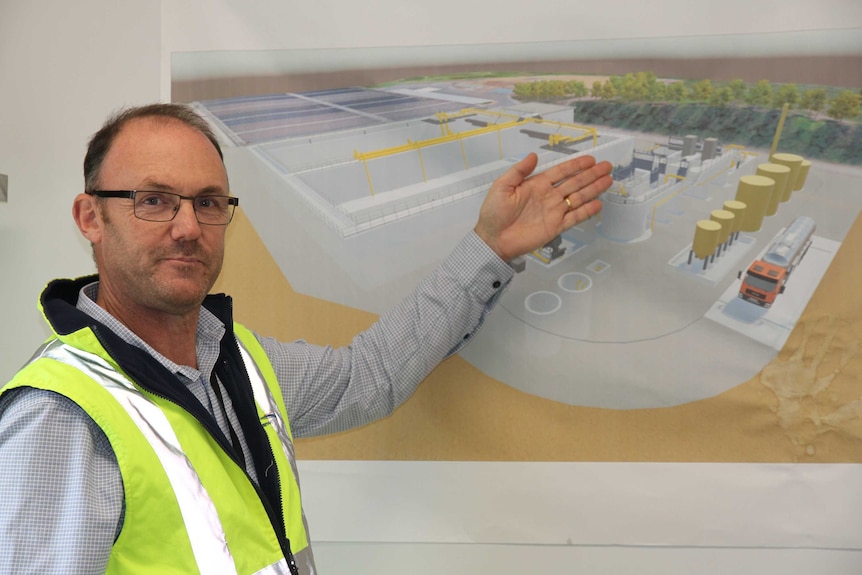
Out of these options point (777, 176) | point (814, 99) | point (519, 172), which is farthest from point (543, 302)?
point (814, 99)

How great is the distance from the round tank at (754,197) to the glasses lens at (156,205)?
0.99 metres

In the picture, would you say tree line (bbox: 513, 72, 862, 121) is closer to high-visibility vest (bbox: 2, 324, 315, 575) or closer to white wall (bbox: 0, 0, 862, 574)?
white wall (bbox: 0, 0, 862, 574)

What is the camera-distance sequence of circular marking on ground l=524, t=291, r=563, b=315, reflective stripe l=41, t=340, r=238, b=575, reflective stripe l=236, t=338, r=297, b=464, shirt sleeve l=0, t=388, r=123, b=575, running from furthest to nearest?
circular marking on ground l=524, t=291, r=563, b=315 → reflective stripe l=236, t=338, r=297, b=464 → reflective stripe l=41, t=340, r=238, b=575 → shirt sleeve l=0, t=388, r=123, b=575

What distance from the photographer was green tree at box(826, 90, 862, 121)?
108 centimetres

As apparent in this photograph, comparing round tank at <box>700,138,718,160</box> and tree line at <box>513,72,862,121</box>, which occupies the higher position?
tree line at <box>513,72,862,121</box>

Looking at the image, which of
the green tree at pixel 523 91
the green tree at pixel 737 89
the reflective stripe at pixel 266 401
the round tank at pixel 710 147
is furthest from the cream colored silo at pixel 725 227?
the reflective stripe at pixel 266 401

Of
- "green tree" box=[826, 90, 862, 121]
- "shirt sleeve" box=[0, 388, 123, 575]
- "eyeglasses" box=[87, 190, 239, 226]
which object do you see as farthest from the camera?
"green tree" box=[826, 90, 862, 121]

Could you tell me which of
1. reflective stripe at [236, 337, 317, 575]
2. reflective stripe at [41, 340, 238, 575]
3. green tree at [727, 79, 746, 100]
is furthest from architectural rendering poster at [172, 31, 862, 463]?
reflective stripe at [41, 340, 238, 575]

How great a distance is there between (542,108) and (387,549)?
3.17 feet

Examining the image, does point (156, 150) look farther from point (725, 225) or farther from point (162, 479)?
point (725, 225)

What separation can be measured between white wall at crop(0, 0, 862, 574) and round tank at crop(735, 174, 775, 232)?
274mm

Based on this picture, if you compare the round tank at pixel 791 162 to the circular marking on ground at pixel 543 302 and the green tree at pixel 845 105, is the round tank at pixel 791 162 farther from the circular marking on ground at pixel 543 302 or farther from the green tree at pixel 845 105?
the circular marking on ground at pixel 543 302

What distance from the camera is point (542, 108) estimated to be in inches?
47.1

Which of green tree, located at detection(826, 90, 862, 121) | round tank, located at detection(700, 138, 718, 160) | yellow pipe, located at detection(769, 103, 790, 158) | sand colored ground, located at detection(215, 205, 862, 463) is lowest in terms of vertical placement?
sand colored ground, located at detection(215, 205, 862, 463)
